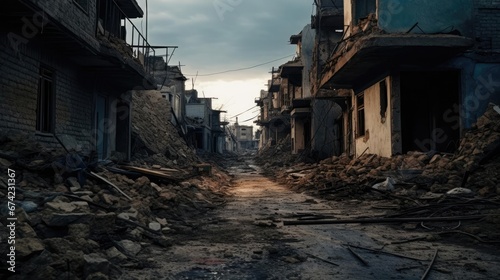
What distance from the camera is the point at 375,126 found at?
14.0 metres

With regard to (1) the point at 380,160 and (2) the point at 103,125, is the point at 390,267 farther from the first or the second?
(2) the point at 103,125

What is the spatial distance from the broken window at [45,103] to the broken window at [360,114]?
37.8 ft

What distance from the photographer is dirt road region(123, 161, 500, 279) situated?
13.3ft

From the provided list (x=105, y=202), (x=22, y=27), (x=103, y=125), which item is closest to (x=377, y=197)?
(x=105, y=202)

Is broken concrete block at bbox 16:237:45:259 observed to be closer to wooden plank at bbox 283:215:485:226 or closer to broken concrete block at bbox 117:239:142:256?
broken concrete block at bbox 117:239:142:256

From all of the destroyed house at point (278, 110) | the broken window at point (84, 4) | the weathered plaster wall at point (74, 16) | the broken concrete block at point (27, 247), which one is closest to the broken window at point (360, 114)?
the weathered plaster wall at point (74, 16)

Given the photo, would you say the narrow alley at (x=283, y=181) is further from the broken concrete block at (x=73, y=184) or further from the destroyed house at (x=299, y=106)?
the destroyed house at (x=299, y=106)

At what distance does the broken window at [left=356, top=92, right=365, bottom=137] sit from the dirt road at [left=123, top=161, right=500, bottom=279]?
33.4 ft

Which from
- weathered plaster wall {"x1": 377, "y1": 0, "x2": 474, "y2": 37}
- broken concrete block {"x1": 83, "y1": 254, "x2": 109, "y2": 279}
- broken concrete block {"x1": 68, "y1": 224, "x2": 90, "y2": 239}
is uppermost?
weathered plaster wall {"x1": 377, "y1": 0, "x2": 474, "y2": 37}

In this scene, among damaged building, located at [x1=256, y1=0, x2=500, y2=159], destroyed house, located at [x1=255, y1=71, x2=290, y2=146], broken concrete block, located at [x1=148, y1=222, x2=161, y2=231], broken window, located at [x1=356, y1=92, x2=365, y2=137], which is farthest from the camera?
destroyed house, located at [x1=255, y1=71, x2=290, y2=146]

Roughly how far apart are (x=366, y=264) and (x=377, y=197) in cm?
570

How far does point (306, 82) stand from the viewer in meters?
28.6

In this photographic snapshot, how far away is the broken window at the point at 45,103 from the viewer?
31.6 feet

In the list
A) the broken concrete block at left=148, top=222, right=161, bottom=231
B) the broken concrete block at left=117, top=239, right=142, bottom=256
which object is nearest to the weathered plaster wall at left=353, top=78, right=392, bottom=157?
the broken concrete block at left=148, top=222, right=161, bottom=231
